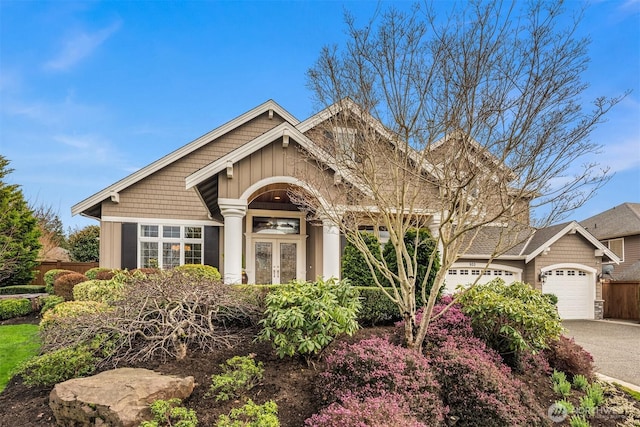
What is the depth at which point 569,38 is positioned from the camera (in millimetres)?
5371

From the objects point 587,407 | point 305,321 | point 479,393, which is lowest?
point 587,407

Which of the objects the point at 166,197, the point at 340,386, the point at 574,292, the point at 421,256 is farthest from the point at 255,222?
the point at 574,292

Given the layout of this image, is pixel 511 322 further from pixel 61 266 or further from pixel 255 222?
pixel 61 266

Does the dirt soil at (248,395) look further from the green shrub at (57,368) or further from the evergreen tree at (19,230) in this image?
the evergreen tree at (19,230)

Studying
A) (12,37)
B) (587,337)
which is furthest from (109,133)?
(587,337)

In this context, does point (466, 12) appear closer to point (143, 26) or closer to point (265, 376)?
point (265, 376)

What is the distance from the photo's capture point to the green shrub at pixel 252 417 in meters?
4.13

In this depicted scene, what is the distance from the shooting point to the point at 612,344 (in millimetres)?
12133

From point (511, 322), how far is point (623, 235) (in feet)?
74.6

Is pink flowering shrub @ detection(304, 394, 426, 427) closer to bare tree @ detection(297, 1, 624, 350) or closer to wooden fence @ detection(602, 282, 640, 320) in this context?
bare tree @ detection(297, 1, 624, 350)

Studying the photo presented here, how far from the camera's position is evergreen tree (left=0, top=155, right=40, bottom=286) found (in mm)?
19172

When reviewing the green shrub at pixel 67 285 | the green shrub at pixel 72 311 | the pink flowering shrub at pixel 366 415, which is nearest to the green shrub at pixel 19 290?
the green shrub at pixel 67 285

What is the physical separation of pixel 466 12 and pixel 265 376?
5.92 m

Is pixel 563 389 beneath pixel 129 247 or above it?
beneath
